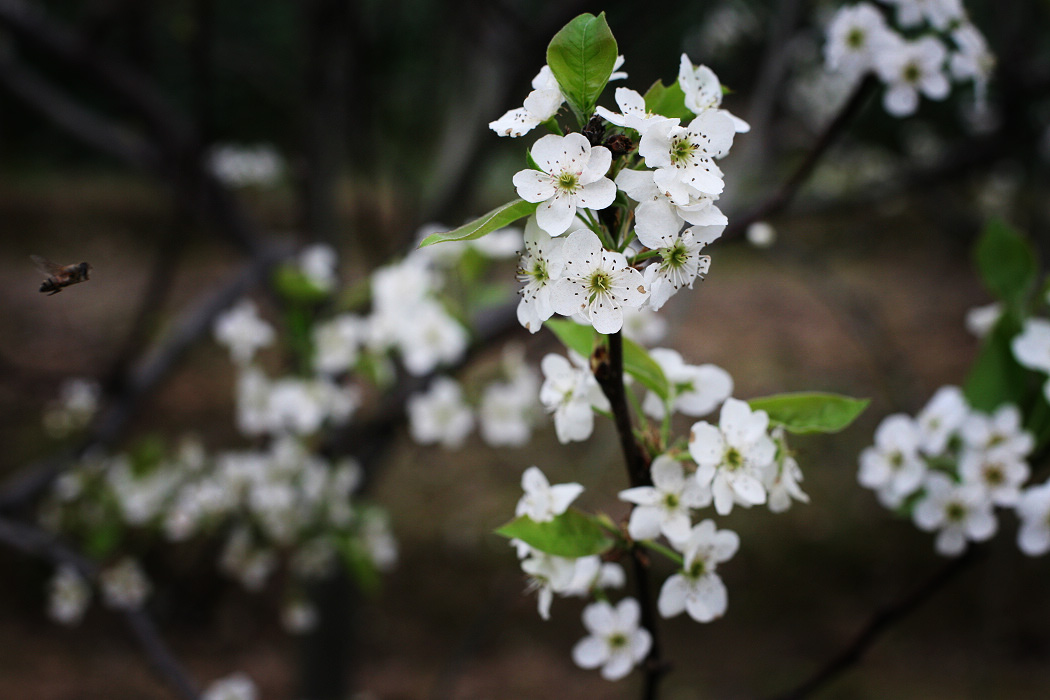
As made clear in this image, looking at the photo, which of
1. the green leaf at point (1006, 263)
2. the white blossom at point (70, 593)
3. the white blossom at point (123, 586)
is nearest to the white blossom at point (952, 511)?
the green leaf at point (1006, 263)

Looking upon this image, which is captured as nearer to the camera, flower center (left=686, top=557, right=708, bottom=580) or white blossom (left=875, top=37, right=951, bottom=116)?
flower center (left=686, top=557, right=708, bottom=580)

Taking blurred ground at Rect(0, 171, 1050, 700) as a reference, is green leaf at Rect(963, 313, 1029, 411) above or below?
below

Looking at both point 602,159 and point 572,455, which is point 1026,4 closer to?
point 602,159

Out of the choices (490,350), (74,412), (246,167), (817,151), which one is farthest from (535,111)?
(246,167)

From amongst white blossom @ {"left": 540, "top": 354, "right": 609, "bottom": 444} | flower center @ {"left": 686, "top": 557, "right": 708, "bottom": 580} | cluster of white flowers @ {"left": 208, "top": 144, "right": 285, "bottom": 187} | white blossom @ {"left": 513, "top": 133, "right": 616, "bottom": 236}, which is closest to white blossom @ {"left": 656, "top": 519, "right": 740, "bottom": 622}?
flower center @ {"left": 686, "top": 557, "right": 708, "bottom": 580}

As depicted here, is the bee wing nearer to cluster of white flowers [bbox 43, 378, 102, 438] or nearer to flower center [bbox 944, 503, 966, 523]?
flower center [bbox 944, 503, 966, 523]

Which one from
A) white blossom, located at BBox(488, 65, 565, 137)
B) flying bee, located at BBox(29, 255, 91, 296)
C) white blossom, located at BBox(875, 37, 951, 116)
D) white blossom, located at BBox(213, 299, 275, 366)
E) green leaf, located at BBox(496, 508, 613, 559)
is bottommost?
green leaf, located at BBox(496, 508, 613, 559)

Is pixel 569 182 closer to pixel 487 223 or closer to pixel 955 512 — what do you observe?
pixel 487 223
